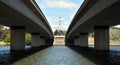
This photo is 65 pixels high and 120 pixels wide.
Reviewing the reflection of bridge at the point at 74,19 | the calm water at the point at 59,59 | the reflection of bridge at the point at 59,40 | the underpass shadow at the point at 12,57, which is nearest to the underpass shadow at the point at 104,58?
the calm water at the point at 59,59

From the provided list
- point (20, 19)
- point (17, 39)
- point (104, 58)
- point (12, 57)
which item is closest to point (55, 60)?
point (104, 58)

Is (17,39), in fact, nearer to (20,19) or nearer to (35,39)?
(20,19)

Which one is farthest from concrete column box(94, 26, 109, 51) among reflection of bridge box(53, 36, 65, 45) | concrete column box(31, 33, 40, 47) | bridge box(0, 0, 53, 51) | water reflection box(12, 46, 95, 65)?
reflection of bridge box(53, 36, 65, 45)

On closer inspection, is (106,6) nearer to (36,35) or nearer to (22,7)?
(22,7)

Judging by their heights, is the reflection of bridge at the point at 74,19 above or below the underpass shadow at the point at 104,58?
above

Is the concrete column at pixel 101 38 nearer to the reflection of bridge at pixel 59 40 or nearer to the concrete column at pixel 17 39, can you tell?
the concrete column at pixel 17 39

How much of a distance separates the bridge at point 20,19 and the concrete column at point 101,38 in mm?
12364

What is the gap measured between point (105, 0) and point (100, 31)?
32761 mm

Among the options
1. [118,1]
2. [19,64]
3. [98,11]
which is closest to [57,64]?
[19,64]

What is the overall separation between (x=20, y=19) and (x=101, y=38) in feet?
73.1

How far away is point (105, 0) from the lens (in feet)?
97.3

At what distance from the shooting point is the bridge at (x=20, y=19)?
32344 mm

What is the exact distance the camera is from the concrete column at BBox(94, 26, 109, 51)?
2408 inches

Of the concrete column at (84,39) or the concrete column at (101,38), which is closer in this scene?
the concrete column at (101,38)
